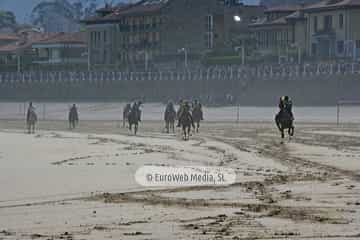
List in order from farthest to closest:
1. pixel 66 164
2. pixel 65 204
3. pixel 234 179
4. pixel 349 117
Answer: pixel 349 117, pixel 66 164, pixel 234 179, pixel 65 204

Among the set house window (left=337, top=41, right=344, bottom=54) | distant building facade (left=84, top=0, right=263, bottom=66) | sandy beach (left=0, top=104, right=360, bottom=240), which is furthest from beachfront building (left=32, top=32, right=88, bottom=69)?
sandy beach (left=0, top=104, right=360, bottom=240)

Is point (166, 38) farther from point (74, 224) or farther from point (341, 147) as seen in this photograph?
point (74, 224)

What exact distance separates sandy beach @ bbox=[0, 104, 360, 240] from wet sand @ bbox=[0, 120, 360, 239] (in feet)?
0.05

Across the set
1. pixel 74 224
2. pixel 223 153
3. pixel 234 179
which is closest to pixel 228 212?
pixel 74 224

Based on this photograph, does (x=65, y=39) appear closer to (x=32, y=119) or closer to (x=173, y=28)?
(x=173, y=28)

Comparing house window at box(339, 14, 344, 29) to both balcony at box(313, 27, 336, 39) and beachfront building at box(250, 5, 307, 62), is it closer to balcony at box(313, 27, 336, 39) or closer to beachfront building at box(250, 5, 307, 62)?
balcony at box(313, 27, 336, 39)

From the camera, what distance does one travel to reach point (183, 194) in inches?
723

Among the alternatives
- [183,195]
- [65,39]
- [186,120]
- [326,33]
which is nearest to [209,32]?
[326,33]

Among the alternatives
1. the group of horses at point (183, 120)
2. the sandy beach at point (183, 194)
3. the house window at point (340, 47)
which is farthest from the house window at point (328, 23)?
the sandy beach at point (183, 194)

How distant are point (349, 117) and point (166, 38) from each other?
44195 millimetres

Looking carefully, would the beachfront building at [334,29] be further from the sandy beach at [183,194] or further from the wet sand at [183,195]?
the sandy beach at [183,194]

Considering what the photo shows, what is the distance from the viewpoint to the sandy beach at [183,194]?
574 inches

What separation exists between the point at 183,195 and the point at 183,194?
0.14 meters

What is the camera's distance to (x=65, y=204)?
1747 cm
